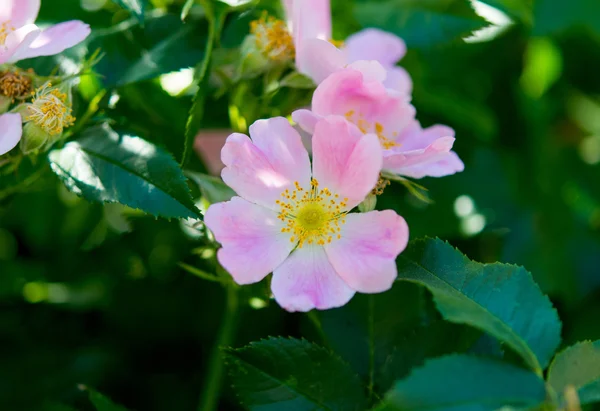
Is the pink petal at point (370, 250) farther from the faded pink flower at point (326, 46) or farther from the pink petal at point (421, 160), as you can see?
the faded pink flower at point (326, 46)

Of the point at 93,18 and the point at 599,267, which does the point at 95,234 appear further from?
A: the point at 599,267

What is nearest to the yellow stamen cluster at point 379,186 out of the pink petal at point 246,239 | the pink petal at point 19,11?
the pink petal at point 246,239

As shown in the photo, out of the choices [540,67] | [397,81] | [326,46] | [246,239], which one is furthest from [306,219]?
[540,67]

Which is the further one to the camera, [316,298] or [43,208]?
[43,208]

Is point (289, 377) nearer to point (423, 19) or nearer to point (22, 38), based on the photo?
point (22, 38)

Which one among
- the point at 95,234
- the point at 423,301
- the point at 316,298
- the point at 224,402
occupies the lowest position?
the point at 224,402

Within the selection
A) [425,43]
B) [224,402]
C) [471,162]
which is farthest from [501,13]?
[224,402]

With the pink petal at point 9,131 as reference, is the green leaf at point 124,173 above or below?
below
